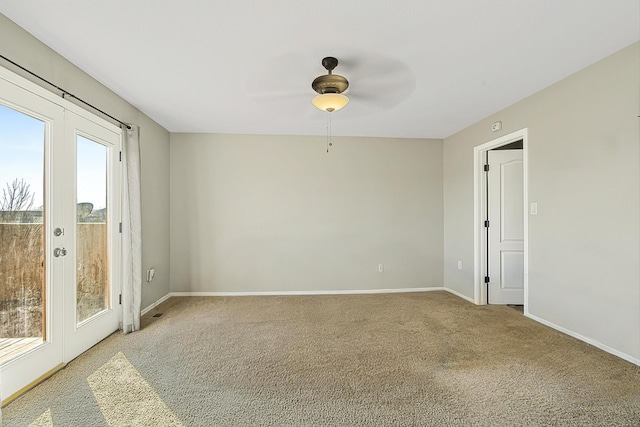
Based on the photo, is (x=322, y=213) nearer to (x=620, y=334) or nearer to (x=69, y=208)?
(x=69, y=208)

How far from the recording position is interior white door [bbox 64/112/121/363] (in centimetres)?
238

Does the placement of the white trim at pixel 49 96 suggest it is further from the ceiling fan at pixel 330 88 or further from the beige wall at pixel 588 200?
the beige wall at pixel 588 200

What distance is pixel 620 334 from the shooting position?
2303 millimetres

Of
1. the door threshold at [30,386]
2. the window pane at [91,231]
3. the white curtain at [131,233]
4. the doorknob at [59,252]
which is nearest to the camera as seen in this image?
the door threshold at [30,386]

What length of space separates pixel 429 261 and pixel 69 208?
15.0 ft

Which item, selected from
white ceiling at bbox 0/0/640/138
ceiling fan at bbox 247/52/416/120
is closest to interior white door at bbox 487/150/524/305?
white ceiling at bbox 0/0/640/138

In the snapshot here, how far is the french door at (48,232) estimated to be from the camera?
1890 mm

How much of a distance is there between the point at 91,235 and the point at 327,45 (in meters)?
Result: 2.71

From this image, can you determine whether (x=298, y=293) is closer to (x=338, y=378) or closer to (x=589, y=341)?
(x=338, y=378)

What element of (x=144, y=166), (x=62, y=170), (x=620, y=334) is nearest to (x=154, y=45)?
(x=62, y=170)

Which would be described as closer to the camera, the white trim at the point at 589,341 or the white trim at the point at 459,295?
the white trim at the point at 589,341

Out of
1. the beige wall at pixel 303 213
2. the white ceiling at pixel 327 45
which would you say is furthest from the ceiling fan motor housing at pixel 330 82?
the beige wall at pixel 303 213

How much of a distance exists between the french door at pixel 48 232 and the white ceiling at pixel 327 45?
0.57m

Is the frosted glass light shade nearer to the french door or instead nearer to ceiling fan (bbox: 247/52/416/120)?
ceiling fan (bbox: 247/52/416/120)
